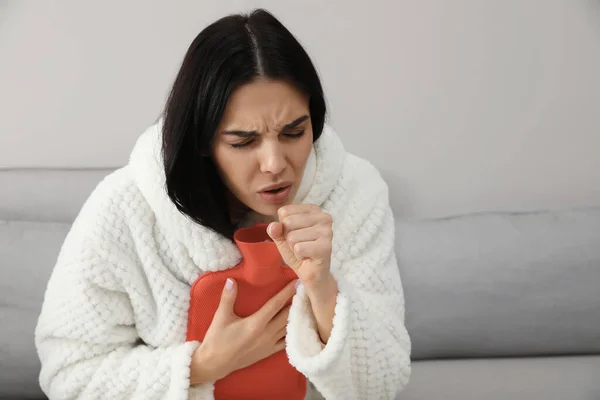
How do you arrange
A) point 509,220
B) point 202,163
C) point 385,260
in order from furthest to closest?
point 509,220 → point 385,260 → point 202,163

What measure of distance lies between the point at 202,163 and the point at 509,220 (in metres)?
0.83

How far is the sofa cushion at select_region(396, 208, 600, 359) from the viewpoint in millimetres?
1555

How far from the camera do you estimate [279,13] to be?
1.73m

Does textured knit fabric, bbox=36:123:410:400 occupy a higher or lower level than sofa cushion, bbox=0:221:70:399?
higher

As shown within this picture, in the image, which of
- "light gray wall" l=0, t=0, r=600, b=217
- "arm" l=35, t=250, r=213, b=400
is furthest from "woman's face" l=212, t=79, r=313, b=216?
"light gray wall" l=0, t=0, r=600, b=217

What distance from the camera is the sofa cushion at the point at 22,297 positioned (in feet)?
4.92

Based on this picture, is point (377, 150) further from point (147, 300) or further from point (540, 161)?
point (147, 300)

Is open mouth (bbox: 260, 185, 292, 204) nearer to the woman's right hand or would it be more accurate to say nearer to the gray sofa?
the woman's right hand

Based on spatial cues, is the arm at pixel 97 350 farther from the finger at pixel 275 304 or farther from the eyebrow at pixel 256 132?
the eyebrow at pixel 256 132

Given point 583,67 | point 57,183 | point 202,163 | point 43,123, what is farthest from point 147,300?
point 583,67

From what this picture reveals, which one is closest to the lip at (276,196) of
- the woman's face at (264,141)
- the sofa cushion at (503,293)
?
the woman's face at (264,141)

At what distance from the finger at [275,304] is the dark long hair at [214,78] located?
0.70 feet

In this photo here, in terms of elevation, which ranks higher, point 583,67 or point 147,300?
A: point 583,67

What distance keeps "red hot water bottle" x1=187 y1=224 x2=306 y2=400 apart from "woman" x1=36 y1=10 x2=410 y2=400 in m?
0.02
